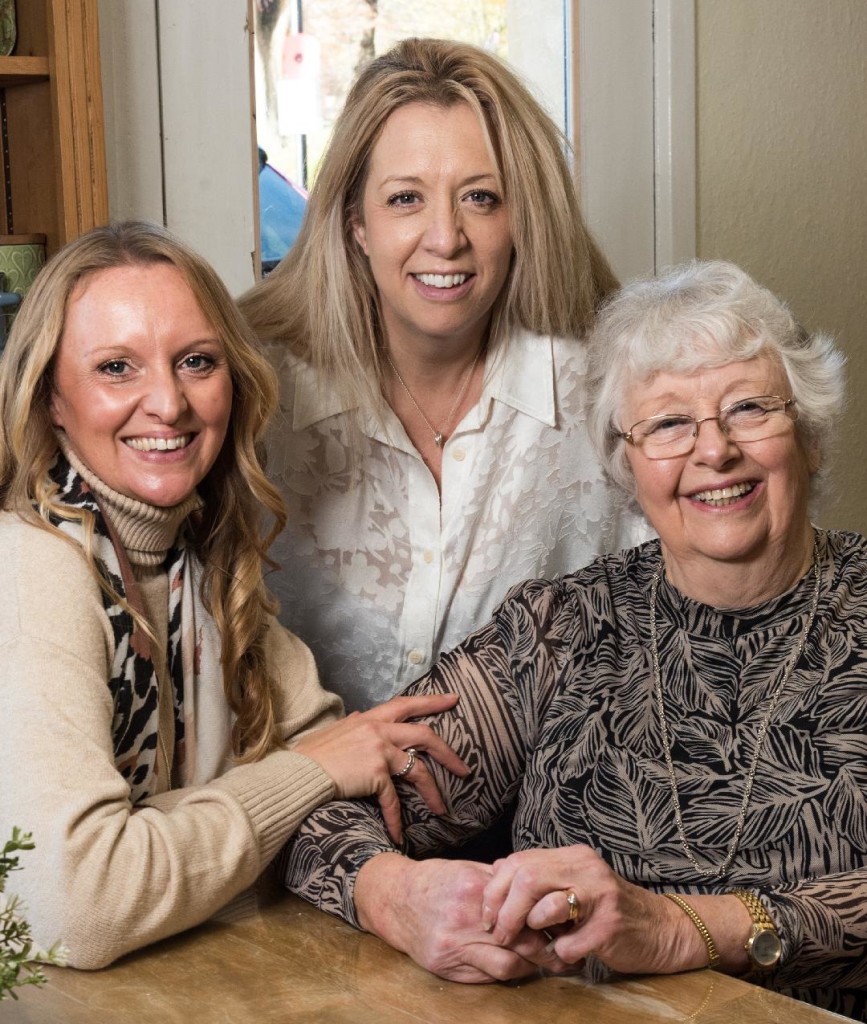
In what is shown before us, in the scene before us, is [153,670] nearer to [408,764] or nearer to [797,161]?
[408,764]

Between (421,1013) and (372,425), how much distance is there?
1.06 m

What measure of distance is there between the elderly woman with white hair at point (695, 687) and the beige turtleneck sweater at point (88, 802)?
14cm

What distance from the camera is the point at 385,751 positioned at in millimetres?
1779

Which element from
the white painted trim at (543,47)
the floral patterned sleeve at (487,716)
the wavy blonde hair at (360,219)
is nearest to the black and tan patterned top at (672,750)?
the floral patterned sleeve at (487,716)

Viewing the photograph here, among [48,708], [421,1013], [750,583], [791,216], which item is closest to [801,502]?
[750,583]

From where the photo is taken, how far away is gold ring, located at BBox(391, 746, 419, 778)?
1.81m

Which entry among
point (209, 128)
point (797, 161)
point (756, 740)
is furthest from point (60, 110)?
point (797, 161)

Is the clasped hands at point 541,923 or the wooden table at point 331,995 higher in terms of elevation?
the clasped hands at point 541,923

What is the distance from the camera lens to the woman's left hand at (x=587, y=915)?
54.5 inches

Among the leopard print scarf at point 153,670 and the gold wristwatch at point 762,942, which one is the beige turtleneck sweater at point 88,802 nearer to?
the leopard print scarf at point 153,670

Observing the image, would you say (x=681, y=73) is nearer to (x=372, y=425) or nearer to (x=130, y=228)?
(x=372, y=425)

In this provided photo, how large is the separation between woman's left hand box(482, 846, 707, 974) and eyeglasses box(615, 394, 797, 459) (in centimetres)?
58

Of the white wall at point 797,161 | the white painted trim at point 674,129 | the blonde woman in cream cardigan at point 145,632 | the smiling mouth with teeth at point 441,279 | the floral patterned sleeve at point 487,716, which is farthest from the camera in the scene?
the white wall at point 797,161

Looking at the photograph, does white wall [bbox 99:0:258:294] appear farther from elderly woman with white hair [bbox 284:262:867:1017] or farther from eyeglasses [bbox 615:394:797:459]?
eyeglasses [bbox 615:394:797:459]
